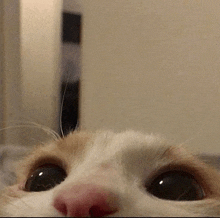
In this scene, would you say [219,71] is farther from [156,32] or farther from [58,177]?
[58,177]

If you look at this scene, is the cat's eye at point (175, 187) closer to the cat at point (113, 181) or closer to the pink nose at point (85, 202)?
the cat at point (113, 181)

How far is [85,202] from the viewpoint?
42 cm

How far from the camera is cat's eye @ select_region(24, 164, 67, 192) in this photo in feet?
2.05

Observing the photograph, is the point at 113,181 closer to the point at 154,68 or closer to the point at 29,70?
the point at 154,68

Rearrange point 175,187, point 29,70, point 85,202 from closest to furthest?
point 85,202 < point 175,187 < point 29,70

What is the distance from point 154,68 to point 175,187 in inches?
18.4

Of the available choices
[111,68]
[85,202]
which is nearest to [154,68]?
[111,68]

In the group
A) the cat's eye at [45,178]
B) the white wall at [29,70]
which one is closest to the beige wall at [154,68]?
the white wall at [29,70]

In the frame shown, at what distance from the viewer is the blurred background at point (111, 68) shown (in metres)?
0.87

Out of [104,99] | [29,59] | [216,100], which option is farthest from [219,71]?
[29,59]

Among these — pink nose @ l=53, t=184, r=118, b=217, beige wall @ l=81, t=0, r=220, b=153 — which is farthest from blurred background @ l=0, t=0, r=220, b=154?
pink nose @ l=53, t=184, r=118, b=217

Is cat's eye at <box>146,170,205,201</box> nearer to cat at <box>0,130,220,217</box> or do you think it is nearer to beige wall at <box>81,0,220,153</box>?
cat at <box>0,130,220,217</box>

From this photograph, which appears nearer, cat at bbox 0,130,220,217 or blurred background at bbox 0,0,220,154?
cat at bbox 0,130,220,217

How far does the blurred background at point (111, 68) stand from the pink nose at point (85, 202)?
0.41 m
